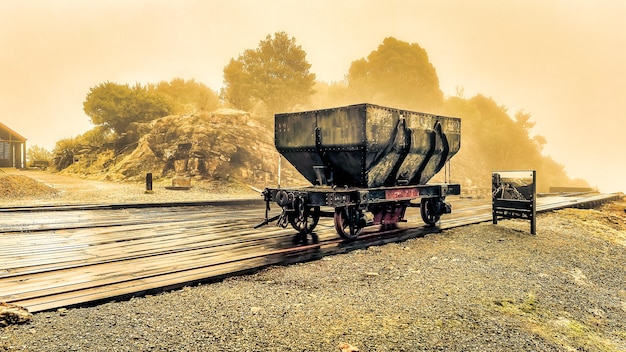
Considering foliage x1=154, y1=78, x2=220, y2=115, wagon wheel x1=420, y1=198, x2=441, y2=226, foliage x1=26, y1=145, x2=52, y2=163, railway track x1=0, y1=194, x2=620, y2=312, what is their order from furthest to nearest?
foliage x1=154, y1=78, x2=220, y2=115 < foliage x1=26, y1=145, x2=52, y2=163 < wagon wheel x1=420, y1=198, x2=441, y2=226 < railway track x1=0, y1=194, x2=620, y2=312

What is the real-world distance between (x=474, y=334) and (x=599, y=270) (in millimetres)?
5248

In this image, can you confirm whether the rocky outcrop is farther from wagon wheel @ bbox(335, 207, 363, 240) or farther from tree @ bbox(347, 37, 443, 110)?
tree @ bbox(347, 37, 443, 110)

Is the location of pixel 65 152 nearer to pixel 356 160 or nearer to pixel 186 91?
pixel 186 91

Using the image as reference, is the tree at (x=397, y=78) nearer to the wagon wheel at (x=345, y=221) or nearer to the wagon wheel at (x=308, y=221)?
the wagon wheel at (x=308, y=221)

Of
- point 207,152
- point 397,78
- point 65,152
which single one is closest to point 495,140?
point 397,78

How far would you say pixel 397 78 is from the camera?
46.2 m

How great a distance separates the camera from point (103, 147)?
33344 mm

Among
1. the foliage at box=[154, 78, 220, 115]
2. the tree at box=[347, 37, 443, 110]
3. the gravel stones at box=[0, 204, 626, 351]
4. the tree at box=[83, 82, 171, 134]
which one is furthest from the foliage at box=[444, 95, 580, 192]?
the gravel stones at box=[0, 204, 626, 351]

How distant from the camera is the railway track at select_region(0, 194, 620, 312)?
5090 mm

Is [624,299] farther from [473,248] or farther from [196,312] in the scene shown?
[196,312]

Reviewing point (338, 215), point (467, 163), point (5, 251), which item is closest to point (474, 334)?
point (338, 215)

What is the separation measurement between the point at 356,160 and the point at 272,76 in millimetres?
30306

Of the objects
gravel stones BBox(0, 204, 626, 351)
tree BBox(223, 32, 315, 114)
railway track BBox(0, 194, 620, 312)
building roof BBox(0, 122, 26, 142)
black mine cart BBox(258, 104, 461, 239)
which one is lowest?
gravel stones BBox(0, 204, 626, 351)

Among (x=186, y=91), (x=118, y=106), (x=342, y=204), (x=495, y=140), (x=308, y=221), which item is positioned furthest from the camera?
(x=186, y=91)
